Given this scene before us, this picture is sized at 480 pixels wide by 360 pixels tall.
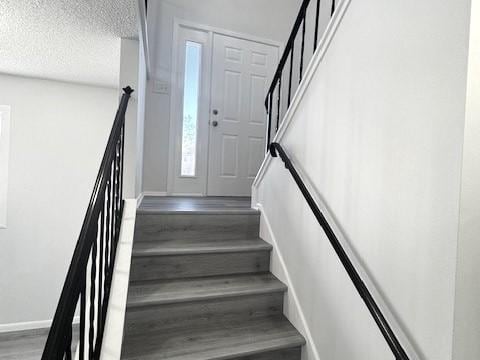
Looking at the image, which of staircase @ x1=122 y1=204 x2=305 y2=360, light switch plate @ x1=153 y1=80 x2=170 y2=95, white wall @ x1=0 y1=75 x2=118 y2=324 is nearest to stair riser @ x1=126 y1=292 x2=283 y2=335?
staircase @ x1=122 y1=204 x2=305 y2=360

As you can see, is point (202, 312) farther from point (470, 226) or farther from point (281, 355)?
point (470, 226)

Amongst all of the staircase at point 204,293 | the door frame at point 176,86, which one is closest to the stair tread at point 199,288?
the staircase at point 204,293

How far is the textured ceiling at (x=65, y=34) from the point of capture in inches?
71.7

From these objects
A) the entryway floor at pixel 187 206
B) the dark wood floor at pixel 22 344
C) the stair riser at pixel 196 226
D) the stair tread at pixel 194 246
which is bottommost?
the dark wood floor at pixel 22 344

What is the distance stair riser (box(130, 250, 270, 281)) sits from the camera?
1.92m

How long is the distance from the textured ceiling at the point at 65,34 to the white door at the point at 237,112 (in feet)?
4.39

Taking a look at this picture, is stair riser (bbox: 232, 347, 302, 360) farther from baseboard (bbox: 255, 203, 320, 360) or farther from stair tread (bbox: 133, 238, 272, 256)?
stair tread (bbox: 133, 238, 272, 256)

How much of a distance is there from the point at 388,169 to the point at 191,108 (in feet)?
9.63

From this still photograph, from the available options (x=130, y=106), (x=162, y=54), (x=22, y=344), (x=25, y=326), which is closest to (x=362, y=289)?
(x=130, y=106)

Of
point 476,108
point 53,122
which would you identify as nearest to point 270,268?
point 476,108

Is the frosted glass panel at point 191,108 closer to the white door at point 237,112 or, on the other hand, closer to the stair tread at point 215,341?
the white door at point 237,112

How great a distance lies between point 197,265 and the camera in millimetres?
2039

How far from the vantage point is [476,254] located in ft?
3.15

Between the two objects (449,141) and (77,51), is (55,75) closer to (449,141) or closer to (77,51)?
(77,51)
